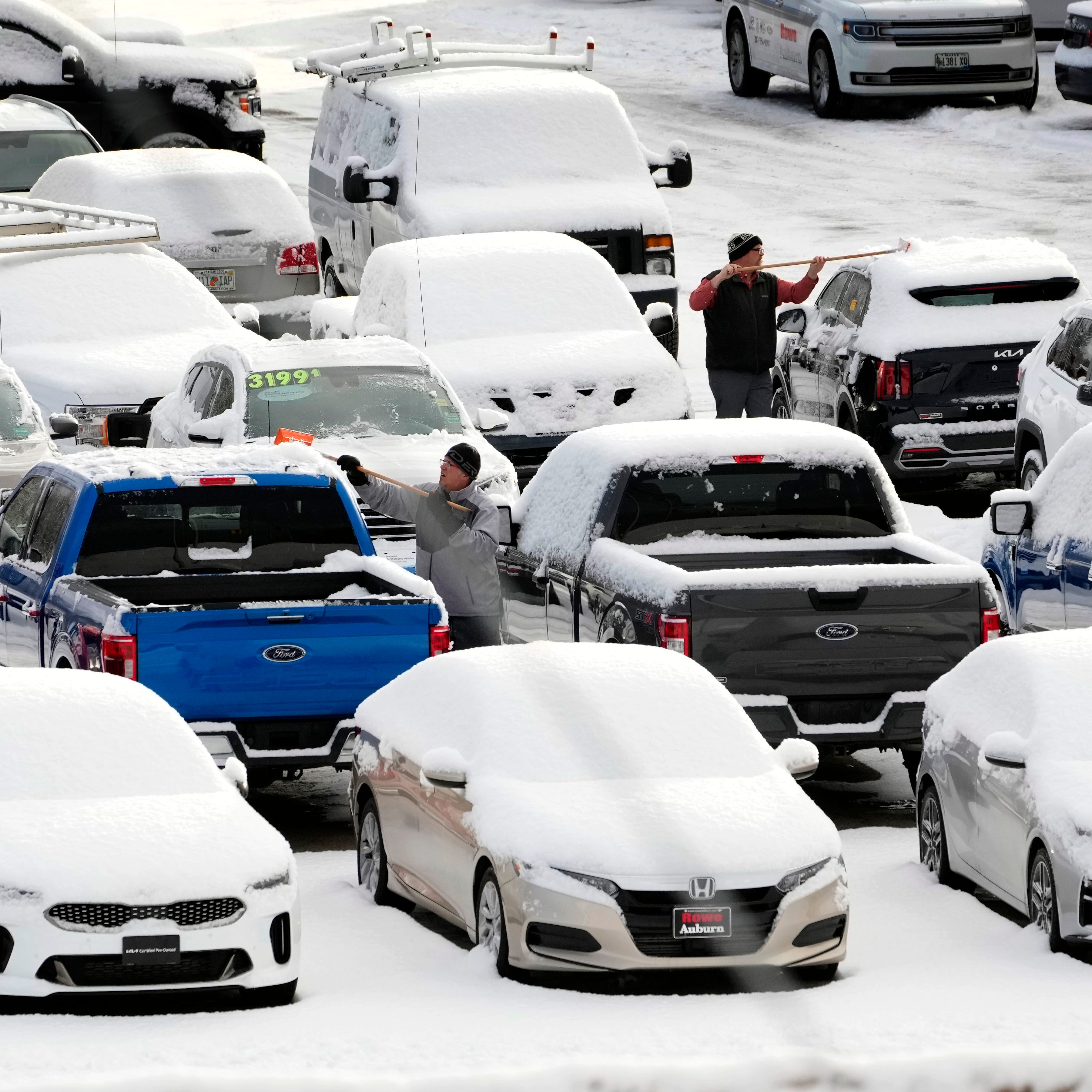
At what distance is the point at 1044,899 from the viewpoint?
375 inches

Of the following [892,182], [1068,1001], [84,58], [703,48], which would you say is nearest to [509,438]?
[1068,1001]

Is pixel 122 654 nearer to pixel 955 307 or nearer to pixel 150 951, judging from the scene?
pixel 150 951

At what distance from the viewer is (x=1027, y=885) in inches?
381

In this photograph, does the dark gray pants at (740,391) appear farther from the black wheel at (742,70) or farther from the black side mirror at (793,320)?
the black wheel at (742,70)

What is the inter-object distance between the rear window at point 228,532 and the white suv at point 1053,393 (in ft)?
15.9

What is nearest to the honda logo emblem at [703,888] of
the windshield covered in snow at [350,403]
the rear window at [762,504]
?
the rear window at [762,504]

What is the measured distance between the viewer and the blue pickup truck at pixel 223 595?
11391 millimetres

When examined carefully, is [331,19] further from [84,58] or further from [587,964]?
[587,964]

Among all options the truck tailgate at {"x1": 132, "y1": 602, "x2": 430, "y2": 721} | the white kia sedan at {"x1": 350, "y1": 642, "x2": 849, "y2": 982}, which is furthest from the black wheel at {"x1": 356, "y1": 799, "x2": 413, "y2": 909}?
the truck tailgate at {"x1": 132, "y1": 602, "x2": 430, "y2": 721}

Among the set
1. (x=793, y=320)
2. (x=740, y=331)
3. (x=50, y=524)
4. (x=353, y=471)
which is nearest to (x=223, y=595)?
(x=50, y=524)

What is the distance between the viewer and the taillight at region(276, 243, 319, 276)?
23.2 meters

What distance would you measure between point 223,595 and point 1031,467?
598 centimetres

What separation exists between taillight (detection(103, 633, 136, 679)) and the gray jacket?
83.1 inches

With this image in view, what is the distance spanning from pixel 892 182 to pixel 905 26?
171 centimetres
